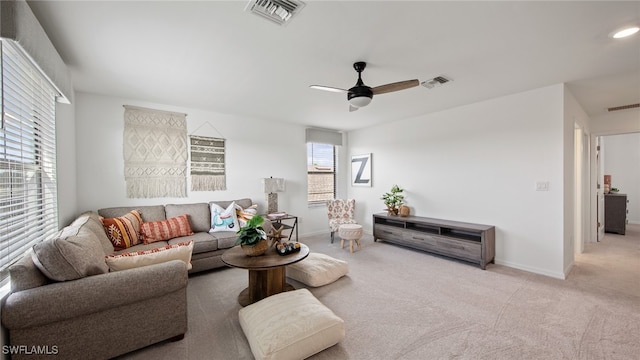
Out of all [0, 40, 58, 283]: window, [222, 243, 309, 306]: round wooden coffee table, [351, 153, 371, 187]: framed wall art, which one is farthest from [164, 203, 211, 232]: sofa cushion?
[351, 153, 371, 187]: framed wall art

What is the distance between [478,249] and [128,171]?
205 inches

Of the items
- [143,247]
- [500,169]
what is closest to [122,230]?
[143,247]

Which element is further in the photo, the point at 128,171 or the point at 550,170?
the point at 128,171

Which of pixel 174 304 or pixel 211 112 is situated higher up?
pixel 211 112

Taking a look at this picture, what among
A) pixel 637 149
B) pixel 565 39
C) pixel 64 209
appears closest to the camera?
pixel 565 39

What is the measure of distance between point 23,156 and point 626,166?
36.5 ft

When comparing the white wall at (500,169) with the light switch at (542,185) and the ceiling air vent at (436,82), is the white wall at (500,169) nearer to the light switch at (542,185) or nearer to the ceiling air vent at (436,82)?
the light switch at (542,185)

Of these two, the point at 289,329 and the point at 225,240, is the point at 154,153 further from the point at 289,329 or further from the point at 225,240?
the point at 289,329

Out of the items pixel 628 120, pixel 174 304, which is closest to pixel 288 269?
pixel 174 304

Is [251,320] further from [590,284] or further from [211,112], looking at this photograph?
[590,284]

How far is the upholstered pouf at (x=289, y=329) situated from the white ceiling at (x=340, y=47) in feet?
7.38

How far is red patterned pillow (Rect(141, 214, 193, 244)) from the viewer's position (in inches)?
127

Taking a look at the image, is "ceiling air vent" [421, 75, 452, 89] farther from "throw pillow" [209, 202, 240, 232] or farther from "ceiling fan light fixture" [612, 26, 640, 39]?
"throw pillow" [209, 202, 240, 232]

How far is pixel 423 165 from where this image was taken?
4602 mm
